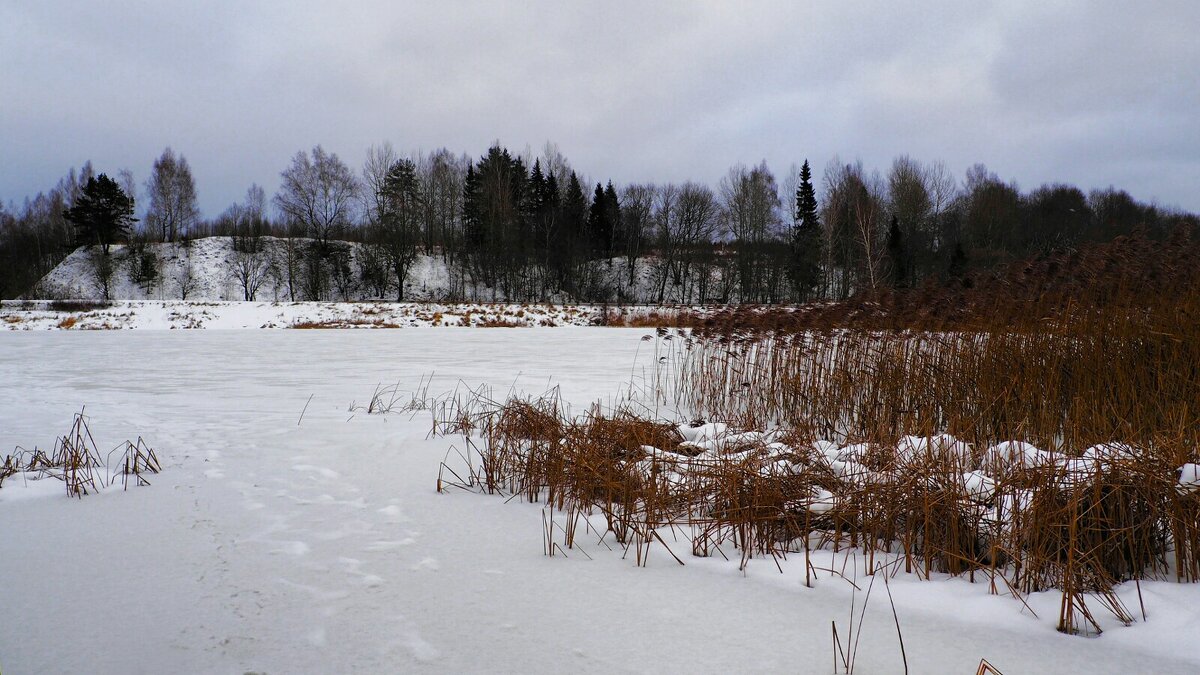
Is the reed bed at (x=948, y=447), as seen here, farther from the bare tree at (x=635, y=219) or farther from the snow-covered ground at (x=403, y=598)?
the bare tree at (x=635, y=219)

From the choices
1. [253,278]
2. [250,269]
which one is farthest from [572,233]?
[250,269]

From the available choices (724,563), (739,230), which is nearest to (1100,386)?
(724,563)

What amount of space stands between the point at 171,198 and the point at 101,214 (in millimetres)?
5121

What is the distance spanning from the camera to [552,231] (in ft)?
135

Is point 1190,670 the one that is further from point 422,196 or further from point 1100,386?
point 422,196

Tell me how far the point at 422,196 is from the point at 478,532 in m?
44.3

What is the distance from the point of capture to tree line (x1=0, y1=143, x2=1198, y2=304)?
38906mm

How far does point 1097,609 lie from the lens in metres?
1.96

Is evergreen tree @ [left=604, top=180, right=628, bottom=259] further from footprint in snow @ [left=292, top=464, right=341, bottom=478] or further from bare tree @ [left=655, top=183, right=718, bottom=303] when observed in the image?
footprint in snow @ [left=292, top=464, right=341, bottom=478]

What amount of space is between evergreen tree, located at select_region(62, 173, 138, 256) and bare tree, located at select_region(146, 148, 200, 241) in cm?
220

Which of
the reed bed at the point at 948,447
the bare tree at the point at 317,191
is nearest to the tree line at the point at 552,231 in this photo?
the bare tree at the point at 317,191

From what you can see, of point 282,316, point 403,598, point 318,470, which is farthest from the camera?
point 282,316

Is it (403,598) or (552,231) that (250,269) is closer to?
(552,231)

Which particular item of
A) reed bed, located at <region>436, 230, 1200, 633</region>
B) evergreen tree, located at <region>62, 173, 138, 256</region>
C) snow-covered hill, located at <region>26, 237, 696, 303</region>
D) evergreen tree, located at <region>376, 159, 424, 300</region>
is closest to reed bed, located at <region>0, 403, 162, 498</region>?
reed bed, located at <region>436, 230, 1200, 633</region>
